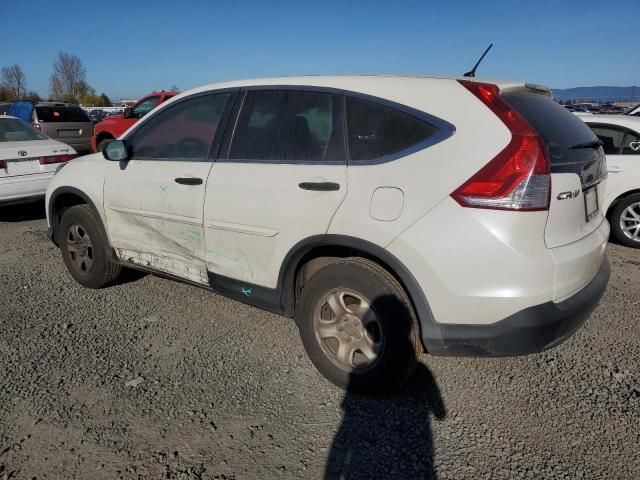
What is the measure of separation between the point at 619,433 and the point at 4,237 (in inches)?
260

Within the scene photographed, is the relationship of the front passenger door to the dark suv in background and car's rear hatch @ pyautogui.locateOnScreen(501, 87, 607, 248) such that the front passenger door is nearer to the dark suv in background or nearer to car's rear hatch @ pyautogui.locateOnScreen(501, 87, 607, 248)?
car's rear hatch @ pyautogui.locateOnScreen(501, 87, 607, 248)

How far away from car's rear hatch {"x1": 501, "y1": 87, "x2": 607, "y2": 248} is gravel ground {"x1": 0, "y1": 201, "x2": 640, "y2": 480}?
994mm

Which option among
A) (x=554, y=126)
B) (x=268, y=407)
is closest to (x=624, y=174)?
(x=554, y=126)

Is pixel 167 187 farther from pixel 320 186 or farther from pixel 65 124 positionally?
pixel 65 124

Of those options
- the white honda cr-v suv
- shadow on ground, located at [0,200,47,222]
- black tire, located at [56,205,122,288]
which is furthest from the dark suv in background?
the white honda cr-v suv

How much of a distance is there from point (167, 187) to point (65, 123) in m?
10.6

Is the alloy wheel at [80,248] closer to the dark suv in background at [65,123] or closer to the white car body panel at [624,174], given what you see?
the white car body panel at [624,174]

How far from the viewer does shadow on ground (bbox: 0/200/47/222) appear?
7.07m

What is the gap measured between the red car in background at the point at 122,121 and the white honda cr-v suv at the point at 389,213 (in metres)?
9.65

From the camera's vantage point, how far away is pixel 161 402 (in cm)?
266

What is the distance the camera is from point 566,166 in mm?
2307

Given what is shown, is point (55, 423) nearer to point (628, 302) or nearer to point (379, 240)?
point (379, 240)

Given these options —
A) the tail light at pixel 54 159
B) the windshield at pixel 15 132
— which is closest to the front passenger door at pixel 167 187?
the tail light at pixel 54 159

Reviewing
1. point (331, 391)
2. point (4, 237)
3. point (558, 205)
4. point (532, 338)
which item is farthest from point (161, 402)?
point (4, 237)
